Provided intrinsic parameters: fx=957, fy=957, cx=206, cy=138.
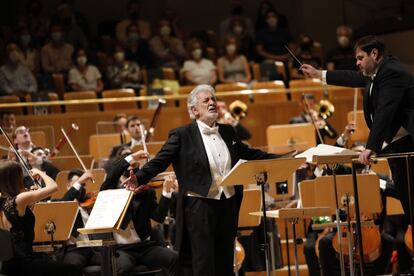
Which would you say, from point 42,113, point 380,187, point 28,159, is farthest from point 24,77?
point 380,187

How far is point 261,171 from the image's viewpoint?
5.93 meters

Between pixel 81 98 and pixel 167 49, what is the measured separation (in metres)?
2.27

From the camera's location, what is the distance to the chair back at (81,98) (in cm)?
1166

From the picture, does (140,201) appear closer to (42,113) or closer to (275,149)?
(275,149)

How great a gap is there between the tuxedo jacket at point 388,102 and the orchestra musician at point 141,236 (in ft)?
6.16

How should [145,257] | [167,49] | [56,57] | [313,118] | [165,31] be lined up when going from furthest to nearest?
[165,31] < [167,49] < [56,57] < [313,118] < [145,257]

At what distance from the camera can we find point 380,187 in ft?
25.6

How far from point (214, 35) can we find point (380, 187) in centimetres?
762

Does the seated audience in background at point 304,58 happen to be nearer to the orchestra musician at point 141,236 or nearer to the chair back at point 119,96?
the chair back at point 119,96

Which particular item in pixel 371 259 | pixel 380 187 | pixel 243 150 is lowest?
pixel 371 259

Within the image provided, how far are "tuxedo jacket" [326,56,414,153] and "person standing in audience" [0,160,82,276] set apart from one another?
2.06 metres

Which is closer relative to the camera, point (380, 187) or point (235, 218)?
point (235, 218)

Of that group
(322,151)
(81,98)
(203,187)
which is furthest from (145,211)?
(81,98)

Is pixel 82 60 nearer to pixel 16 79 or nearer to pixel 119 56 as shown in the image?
pixel 119 56
